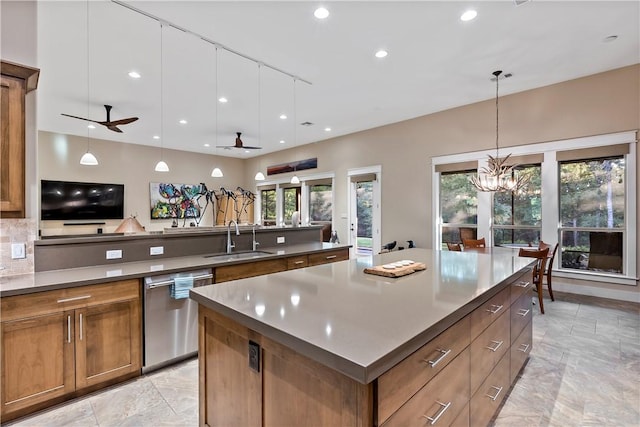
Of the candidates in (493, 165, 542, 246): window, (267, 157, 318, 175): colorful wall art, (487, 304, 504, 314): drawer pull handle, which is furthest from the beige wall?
(493, 165, 542, 246): window

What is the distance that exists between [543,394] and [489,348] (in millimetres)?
1025

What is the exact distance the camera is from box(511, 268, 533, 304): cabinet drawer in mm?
2150

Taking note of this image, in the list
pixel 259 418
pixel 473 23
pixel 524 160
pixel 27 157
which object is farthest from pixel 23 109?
pixel 524 160

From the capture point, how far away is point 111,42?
136 inches

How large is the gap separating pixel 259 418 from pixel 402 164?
5963mm

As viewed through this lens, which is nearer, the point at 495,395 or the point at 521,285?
the point at 495,395

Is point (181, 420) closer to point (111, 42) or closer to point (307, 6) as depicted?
point (307, 6)

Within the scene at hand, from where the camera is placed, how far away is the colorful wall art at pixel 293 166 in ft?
27.9

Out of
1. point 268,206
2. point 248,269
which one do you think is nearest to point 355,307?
point 248,269

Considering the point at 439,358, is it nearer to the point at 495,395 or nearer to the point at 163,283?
the point at 495,395

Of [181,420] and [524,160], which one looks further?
[524,160]

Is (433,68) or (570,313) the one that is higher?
(433,68)

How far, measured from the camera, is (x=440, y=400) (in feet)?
4.08

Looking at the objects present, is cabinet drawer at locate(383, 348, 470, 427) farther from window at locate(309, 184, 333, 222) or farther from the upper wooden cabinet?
window at locate(309, 184, 333, 222)
